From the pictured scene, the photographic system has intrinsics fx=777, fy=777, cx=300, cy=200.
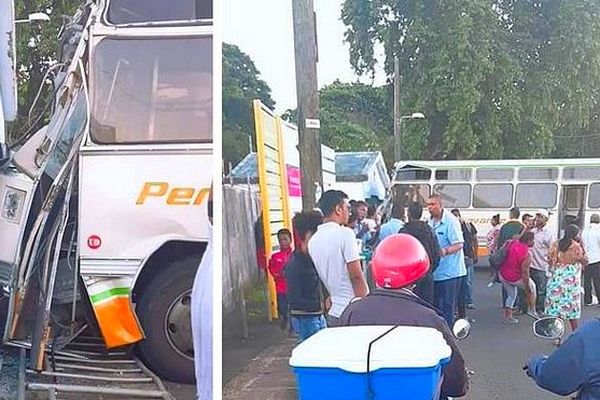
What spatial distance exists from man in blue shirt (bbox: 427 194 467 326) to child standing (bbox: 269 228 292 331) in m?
0.31

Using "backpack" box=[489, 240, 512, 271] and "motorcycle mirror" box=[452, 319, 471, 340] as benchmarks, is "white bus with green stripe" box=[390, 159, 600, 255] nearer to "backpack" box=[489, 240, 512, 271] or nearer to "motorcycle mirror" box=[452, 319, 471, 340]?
"backpack" box=[489, 240, 512, 271]

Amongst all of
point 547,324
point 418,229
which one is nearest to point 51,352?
point 418,229

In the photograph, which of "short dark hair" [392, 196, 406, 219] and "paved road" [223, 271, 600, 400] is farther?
"paved road" [223, 271, 600, 400]

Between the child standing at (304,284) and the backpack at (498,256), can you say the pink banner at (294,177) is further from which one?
the backpack at (498,256)

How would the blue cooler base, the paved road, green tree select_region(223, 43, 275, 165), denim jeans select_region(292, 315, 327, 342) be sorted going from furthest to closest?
the paved road
denim jeans select_region(292, 315, 327, 342)
green tree select_region(223, 43, 275, 165)
the blue cooler base

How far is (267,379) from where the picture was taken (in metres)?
1.59

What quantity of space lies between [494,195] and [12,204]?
1055 millimetres

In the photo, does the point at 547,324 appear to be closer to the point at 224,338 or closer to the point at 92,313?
the point at 224,338

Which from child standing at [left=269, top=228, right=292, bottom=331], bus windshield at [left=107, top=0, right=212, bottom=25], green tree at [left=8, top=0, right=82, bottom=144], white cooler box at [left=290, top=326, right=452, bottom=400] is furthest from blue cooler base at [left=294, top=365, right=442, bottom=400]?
green tree at [left=8, top=0, right=82, bottom=144]

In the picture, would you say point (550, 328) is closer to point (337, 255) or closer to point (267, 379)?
point (337, 255)

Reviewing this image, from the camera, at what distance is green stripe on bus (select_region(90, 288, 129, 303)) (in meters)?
1.57

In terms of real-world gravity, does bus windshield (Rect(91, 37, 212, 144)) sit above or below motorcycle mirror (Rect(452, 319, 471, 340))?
above

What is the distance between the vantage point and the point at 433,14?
1.61 m

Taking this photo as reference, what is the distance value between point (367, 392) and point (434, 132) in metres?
0.57
